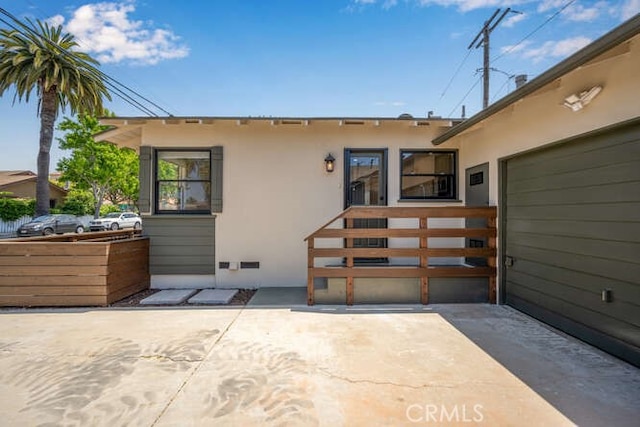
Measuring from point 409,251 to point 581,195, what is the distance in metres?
1.96

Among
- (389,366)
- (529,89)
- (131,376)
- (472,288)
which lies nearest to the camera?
(131,376)

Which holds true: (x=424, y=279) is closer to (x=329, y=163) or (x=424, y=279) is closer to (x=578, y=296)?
(x=578, y=296)

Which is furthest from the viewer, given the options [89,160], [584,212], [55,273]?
[89,160]

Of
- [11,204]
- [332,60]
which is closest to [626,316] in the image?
[332,60]

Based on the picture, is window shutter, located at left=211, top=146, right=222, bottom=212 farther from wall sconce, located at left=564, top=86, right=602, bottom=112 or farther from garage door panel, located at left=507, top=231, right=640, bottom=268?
wall sconce, located at left=564, top=86, right=602, bottom=112

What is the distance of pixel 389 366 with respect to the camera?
2.53 metres

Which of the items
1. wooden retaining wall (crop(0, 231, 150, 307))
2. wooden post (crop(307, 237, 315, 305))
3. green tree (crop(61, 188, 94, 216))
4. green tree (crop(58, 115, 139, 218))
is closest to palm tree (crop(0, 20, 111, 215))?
green tree (crop(58, 115, 139, 218))

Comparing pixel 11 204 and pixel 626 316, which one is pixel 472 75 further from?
pixel 11 204

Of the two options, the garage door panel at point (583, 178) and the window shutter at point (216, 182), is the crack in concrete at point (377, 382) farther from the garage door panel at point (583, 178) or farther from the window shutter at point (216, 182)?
the window shutter at point (216, 182)

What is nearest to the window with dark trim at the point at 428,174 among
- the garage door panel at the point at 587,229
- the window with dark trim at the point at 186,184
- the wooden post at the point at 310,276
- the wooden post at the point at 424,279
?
the wooden post at the point at 424,279

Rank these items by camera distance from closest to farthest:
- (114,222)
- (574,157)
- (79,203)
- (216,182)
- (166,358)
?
(166,358) < (574,157) < (216,182) < (114,222) < (79,203)

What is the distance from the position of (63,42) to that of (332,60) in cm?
1309

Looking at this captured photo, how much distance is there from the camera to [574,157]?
10.3 feet

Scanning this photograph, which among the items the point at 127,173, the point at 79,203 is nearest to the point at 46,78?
the point at 127,173
